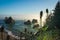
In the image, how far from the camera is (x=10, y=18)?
6.54 m

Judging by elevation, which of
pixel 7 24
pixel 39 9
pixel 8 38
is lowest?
pixel 8 38

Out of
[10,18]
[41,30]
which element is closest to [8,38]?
[10,18]

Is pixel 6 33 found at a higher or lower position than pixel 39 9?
lower

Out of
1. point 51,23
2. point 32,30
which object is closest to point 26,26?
point 32,30

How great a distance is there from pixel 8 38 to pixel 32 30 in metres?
0.90

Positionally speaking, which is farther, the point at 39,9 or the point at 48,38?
the point at 39,9

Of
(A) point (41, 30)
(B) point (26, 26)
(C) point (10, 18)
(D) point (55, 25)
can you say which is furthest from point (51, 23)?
(C) point (10, 18)

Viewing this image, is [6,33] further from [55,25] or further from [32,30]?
[55,25]

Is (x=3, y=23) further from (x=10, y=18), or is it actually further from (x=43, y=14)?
(x=43, y=14)

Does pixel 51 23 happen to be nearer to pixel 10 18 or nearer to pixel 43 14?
pixel 43 14

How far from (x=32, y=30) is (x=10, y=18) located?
2.92 feet

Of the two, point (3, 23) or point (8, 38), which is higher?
point (3, 23)

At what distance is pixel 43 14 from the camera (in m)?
6.41

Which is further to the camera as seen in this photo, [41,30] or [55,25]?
[41,30]
